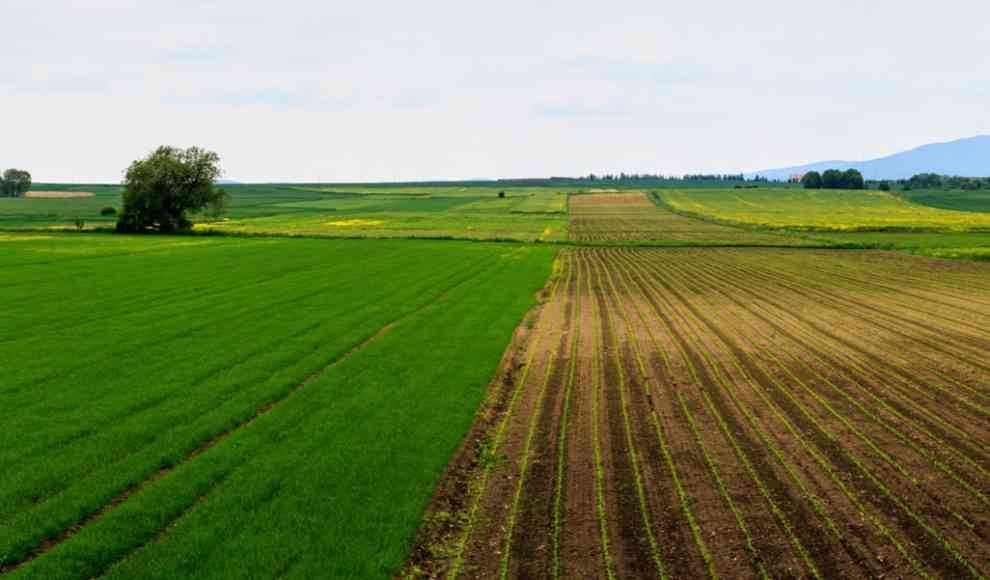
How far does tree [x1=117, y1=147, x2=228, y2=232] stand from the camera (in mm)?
82438

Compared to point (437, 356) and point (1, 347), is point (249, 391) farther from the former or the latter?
point (1, 347)

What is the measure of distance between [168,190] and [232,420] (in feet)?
256

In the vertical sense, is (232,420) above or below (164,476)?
above

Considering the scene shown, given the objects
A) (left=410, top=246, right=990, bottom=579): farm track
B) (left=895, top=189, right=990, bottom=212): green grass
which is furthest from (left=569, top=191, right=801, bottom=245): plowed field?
(left=895, top=189, right=990, bottom=212): green grass

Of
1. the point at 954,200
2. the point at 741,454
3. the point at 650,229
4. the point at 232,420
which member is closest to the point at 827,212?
the point at 650,229

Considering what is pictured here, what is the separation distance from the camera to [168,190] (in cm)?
8338

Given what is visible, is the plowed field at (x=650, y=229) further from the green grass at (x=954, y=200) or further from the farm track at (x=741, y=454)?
the green grass at (x=954, y=200)

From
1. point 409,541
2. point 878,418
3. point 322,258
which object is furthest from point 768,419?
point 322,258

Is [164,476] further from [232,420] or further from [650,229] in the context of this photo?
[650,229]

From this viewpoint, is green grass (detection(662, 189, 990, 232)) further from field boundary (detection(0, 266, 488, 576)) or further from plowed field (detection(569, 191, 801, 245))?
field boundary (detection(0, 266, 488, 576))

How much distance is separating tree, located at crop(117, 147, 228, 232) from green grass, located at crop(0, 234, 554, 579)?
51.4 meters

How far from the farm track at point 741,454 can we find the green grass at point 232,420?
176 centimetres

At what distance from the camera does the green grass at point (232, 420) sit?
977 cm

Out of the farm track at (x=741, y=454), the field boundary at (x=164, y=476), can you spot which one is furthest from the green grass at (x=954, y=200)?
the field boundary at (x=164, y=476)
